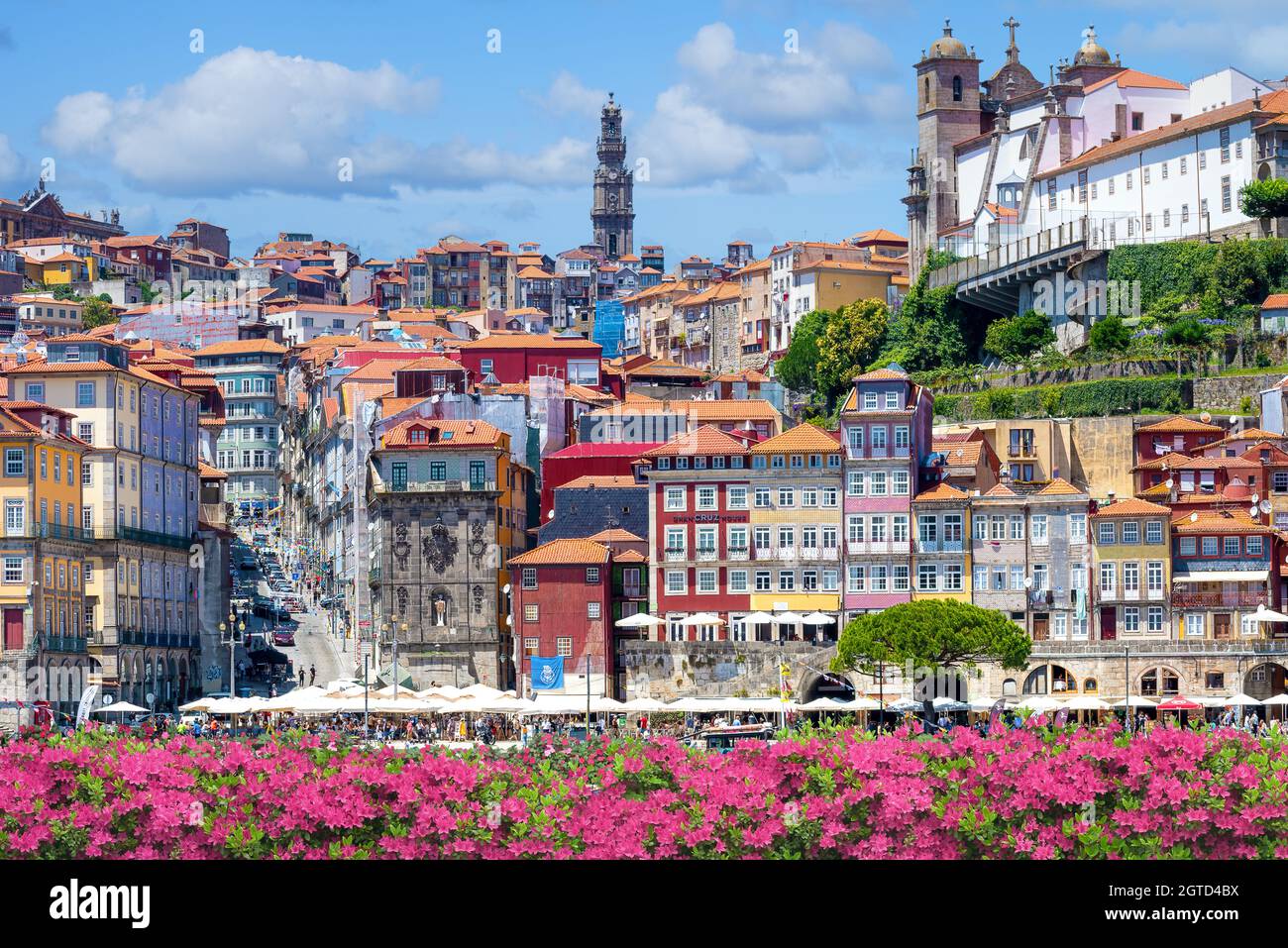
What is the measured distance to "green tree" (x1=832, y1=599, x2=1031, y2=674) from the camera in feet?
290

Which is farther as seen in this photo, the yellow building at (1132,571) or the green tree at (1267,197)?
the green tree at (1267,197)

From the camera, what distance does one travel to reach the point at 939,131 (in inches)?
5896

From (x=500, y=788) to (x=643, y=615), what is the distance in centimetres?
5664

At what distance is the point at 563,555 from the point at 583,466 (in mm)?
14380

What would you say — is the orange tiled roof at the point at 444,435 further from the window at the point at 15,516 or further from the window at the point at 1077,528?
the window at the point at 1077,528

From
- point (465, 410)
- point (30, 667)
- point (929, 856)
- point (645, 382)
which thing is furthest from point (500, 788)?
point (645, 382)

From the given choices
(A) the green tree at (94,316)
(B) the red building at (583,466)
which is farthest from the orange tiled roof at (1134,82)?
(A) the green tree at (94,316)

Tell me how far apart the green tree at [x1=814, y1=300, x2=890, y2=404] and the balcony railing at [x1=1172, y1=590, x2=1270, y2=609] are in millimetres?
41204

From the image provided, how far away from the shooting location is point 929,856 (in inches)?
1553

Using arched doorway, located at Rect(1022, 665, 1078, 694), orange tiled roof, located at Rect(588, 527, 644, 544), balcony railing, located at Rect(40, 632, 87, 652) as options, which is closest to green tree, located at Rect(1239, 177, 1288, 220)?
arched doorway, located at Rect(1022, 665, 1078, 694)

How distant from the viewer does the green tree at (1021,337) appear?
123188mm

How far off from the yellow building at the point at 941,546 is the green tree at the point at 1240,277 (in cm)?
2680
